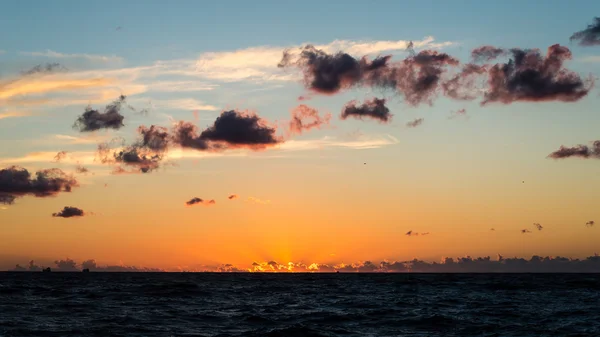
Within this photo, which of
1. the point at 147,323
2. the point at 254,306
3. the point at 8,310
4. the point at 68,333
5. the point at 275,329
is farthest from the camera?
the point at 254,306

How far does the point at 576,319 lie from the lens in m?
62.3

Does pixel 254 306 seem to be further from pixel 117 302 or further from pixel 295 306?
pixel 117 302

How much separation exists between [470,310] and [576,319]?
1307cm

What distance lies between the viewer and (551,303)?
3401 inches

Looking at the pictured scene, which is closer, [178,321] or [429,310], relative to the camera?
[178,321]

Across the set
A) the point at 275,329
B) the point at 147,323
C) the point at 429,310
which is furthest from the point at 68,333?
the point at 429,310

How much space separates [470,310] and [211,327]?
32931 mm

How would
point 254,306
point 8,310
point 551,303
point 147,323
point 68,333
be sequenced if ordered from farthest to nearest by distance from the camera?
point 551,303 → point 254,306 → point 8,310 → point 147,323 → point 68,333

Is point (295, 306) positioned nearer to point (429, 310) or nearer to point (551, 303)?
point (429, 310)

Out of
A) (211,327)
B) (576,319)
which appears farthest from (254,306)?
(576,319)

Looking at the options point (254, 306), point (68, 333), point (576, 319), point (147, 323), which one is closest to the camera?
point (68, 333)

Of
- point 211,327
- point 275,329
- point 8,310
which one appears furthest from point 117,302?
point 275,329

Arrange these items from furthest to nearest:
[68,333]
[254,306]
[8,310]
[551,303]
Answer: [551,303] → [254,306] → [8,310] → [68,333]

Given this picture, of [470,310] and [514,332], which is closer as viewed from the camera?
[514,332]
